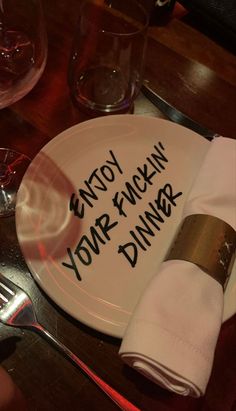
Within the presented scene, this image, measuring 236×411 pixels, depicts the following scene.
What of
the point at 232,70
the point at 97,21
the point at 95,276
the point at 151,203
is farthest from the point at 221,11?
the point at 95,276

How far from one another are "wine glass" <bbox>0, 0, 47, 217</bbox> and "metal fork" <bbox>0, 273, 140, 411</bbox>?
10 cm

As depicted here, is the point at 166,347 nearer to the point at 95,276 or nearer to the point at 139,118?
the point at 95,276

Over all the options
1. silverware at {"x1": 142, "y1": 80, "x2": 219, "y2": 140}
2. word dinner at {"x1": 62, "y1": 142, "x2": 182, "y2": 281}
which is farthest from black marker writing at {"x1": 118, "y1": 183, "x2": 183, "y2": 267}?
silverware at {"x1": 142, "y1": 80, "x2": 219, "y2": 140}

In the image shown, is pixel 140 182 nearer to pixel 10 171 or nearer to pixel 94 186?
pixel 94 186

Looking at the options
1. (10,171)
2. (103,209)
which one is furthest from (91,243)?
(10,171)

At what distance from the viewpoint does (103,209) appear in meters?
0.49

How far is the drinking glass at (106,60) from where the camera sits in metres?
0.56

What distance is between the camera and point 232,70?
675 millimetres

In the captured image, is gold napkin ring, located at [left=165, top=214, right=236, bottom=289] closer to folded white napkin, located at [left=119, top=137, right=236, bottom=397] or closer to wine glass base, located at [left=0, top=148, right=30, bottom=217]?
folded white napkin, located at [left=119, top=137, right=236, bottom=397]

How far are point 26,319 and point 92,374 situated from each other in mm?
78

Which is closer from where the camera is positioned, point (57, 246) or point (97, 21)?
point (57, 246)

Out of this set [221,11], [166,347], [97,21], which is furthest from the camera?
[221,11]

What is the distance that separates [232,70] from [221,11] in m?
0.18

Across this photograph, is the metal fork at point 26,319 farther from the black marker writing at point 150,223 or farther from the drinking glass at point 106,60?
the drinking glass at point 106,60
